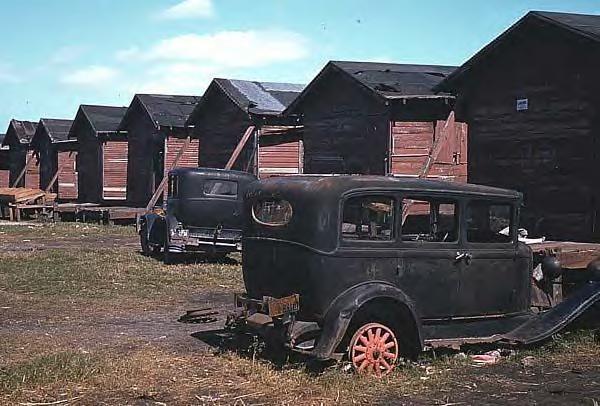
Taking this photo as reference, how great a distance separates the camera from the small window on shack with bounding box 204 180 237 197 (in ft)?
60.3

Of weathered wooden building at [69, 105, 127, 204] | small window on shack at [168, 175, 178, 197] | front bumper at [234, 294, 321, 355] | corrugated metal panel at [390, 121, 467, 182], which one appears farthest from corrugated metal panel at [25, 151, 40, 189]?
front bumper at [234, 294, 321, 355]

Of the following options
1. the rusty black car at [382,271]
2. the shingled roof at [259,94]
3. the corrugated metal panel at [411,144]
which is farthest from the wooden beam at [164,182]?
the rusty black car at [382,271]

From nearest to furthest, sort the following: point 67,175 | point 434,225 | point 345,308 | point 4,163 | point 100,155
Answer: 1. point 345,308
2. point 434,225
3. point 100,155
4. point 67,175
5. point 4,163

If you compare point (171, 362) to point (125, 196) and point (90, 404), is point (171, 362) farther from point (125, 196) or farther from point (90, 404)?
point (125, 196)

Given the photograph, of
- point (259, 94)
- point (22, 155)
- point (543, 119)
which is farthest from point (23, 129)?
→ point (543, 119)

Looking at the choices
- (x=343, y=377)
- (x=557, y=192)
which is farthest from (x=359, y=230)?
(x=557, y=192)

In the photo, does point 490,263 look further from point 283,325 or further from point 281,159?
point 281,159

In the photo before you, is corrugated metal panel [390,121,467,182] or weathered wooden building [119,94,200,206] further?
weathered wooden building [119,94,200,206]

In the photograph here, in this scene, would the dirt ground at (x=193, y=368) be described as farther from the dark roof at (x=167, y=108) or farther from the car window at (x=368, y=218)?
the dark roof at (x=167, y=108)

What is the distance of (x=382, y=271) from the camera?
812cm

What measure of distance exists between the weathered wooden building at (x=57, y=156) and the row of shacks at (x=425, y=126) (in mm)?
5505

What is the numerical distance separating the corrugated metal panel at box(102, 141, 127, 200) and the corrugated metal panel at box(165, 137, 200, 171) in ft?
15.8

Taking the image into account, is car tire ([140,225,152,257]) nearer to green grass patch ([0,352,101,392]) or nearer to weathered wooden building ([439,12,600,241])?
weathered wooden building ([439,12,600,241])

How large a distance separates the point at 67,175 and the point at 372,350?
35.1 metres
